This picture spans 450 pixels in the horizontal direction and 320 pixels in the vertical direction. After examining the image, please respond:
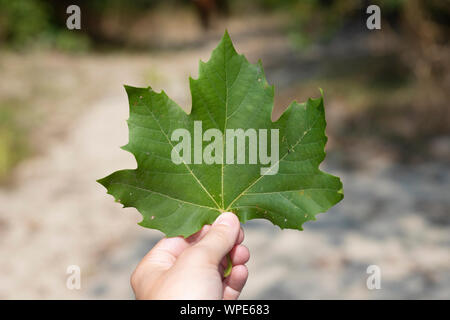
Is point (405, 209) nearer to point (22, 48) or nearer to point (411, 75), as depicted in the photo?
point (411, 75)

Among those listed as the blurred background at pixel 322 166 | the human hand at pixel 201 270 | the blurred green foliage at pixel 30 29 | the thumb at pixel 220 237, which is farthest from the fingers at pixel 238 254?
the blurred green foliage at pixel 30 29

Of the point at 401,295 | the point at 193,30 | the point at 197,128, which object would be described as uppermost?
the point at 193,30

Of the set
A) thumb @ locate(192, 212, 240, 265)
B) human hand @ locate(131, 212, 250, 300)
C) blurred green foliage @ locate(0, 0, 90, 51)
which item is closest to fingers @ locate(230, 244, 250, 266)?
human hand @ locate(131, 212, 250, 300)

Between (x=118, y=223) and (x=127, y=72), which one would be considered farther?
(x=127, y=72)

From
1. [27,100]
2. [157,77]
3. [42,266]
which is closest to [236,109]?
[42,266]

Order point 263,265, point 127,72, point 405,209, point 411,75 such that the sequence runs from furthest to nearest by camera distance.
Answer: point 127,72
point 411,75
point 405,209
point 263,265

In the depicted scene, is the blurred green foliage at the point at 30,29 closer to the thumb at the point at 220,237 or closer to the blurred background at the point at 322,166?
the blurred background at the point at 322,166

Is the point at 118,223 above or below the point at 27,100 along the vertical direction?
below

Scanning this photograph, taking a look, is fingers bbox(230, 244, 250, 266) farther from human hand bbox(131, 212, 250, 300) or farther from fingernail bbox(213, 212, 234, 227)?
fingernail bbox(213, 212, 234, 227)

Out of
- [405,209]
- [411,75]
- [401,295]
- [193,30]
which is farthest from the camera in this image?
[193,30]
